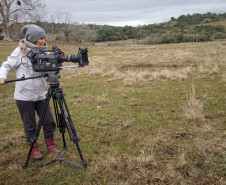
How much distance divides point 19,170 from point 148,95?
189 inches

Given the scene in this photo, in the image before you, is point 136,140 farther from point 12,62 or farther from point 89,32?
point 89,32

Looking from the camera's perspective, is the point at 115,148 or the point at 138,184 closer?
the point at 138,184

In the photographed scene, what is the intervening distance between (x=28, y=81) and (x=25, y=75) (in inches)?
3.9

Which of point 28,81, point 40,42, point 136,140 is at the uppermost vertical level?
point 40,42

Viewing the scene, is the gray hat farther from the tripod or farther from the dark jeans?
the dark jeans

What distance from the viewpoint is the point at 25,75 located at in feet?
11.3

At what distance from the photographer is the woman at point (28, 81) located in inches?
131

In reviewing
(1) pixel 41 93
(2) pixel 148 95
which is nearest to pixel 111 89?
(2) pixel 148 95

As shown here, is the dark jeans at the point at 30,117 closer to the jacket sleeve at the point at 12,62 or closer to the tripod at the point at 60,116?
the tripod at the point at 60,116

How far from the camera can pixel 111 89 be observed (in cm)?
847

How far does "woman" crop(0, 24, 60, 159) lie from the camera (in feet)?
10.9

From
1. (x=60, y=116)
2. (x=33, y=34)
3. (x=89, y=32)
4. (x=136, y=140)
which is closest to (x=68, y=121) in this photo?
(x=60, y=116)

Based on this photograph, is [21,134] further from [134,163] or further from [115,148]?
[134,163]

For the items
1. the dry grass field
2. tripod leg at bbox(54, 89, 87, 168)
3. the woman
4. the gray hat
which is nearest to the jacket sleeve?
the woman
